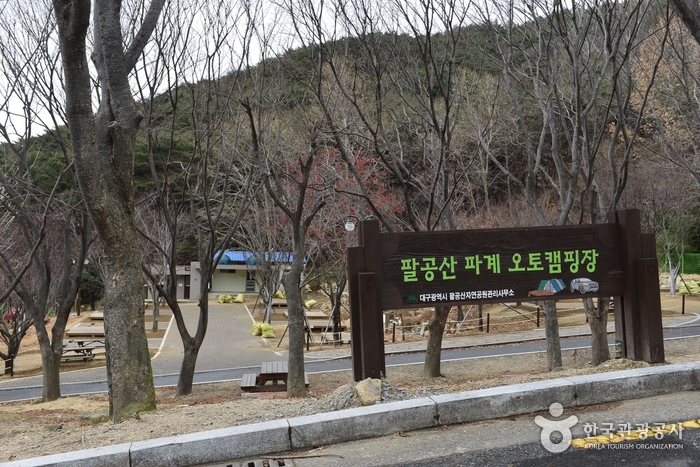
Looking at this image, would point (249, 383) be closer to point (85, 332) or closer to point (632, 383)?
point (632, 383)

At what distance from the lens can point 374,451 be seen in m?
4.36

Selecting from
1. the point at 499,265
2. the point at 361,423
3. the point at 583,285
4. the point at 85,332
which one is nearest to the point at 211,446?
the point at 361,423

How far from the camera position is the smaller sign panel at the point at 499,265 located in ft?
19.4

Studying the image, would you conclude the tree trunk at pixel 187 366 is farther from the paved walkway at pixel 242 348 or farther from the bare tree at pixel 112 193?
the paved walkway at pixel 242 348

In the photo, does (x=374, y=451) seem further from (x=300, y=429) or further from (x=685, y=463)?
(x=685, y=463)

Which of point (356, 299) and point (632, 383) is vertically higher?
point (356, 299)

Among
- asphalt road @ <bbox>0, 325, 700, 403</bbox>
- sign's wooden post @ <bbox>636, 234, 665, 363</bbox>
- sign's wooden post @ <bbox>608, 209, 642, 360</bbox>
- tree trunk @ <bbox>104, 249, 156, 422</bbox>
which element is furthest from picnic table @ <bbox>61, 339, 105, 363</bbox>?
sign's wooden post @ <bbox>636, 234, 665, 363</bbox>

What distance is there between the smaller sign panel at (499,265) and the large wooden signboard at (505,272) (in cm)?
1

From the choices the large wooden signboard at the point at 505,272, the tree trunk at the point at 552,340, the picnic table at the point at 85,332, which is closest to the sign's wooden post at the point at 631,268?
the large wooden signboard at the point at 505,272

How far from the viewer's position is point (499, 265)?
20.1ft

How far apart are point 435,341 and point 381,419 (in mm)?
6584

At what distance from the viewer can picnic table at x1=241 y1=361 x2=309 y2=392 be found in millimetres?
11102

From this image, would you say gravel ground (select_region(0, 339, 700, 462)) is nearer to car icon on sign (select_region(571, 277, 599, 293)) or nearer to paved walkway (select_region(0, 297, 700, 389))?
car icon on sign (select_region(571, 277, 599, 293))

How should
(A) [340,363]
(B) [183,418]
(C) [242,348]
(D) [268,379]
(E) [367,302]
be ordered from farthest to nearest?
(C) [242,348] < (A) [340,363] < (D) [268,379] < (E) [367,302] < (B) [183,418]
